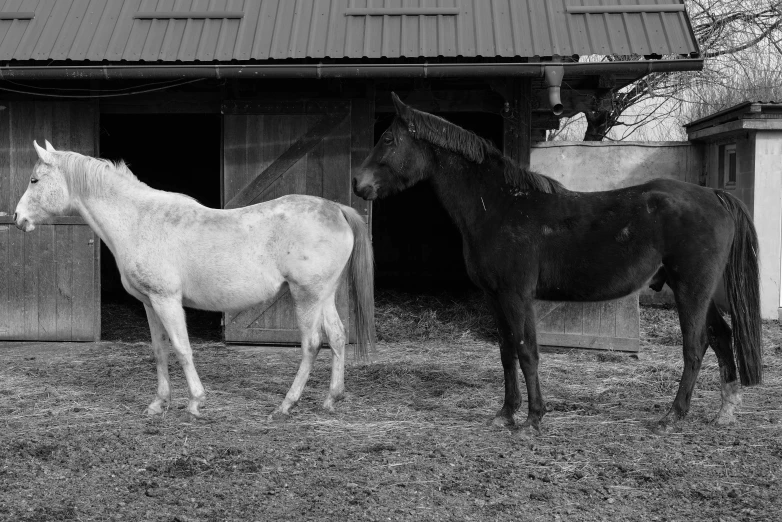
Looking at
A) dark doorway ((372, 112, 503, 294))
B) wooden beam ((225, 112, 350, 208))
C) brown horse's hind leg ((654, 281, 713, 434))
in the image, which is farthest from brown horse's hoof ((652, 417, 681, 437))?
dark doorway ((372, 112, 503, 294))

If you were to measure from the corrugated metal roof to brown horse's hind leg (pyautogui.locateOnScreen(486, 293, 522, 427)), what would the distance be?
3.11 m

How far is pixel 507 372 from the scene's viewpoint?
216 inches

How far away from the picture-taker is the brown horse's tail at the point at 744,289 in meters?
5.38

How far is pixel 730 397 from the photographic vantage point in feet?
18.1

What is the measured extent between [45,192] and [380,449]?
9.68 feet

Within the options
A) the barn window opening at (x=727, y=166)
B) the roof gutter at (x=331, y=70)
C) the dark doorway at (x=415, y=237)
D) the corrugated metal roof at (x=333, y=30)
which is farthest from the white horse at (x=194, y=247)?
the dark doorway at (x=415, y=237)

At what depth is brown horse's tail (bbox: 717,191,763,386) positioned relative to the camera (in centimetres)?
538

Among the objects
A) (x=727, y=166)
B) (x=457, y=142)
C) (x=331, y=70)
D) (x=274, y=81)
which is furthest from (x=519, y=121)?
(x=727, y=166)

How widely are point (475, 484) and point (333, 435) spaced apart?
131 centimetres

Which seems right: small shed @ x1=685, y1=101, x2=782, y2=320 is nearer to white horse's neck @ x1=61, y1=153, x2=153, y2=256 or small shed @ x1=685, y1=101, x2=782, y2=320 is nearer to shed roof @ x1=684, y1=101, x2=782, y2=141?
shed roof @ x1=684, y1=101, x2=782, y2=141

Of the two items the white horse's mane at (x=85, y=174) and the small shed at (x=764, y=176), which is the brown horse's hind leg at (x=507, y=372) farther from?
the small shed at (x=764, y=176)

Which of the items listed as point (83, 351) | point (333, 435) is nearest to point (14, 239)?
point (83, 351)

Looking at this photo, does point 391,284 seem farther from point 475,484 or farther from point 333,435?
point 475,484

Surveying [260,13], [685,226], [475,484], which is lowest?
[475,484]
